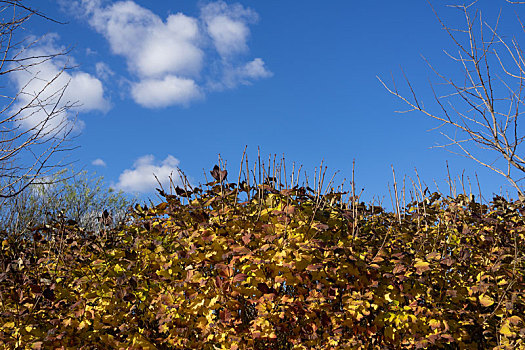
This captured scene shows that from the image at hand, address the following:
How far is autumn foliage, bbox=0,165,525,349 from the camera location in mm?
3182

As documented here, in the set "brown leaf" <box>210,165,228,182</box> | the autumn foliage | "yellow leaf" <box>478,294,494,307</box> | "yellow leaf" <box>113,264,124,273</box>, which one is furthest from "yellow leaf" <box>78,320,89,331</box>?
"yellow leaf" <box>478,294,494,307</box>

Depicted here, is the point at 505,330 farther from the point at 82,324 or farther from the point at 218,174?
the point at 82,324

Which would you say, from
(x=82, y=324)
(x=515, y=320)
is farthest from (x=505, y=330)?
(x=82, y=324)

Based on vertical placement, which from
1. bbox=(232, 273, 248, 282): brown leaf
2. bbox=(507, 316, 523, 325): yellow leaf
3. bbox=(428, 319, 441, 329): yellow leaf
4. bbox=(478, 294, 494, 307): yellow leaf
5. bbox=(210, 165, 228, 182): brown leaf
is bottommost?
bbox=(428, 319, 441, 329): yellow leaf

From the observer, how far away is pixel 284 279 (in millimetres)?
3111

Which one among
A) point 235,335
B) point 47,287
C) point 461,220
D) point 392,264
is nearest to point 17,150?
point 47,287

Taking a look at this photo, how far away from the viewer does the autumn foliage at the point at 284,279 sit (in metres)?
3.18

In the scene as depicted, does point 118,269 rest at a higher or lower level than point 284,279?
higher

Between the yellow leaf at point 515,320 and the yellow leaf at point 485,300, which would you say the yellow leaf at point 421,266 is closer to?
the yellow leaf at point 485,300

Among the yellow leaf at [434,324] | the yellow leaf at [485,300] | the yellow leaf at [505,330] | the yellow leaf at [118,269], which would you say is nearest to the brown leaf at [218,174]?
the yellow leaf at [118,269]

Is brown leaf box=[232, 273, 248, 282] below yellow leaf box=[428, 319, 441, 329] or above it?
above

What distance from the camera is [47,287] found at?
389cm

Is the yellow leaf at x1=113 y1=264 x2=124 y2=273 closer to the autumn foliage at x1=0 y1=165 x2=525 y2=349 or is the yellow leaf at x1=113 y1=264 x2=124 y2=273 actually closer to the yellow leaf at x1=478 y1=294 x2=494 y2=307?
the autumn foliage at x1=0 y1=165 x2=525 y2=349

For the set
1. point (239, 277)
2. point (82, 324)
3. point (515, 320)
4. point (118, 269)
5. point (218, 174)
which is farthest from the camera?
point (118, 269)
